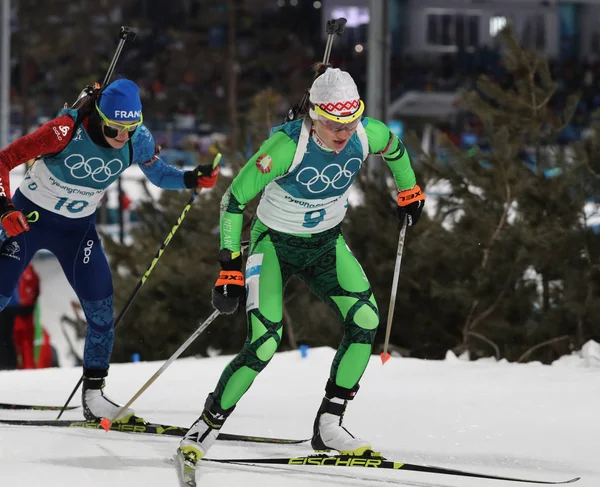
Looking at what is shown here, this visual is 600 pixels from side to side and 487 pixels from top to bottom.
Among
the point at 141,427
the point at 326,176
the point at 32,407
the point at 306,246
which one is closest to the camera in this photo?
the point at 326,176

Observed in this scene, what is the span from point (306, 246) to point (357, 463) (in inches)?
40.6

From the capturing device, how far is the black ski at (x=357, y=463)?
15.1 ft

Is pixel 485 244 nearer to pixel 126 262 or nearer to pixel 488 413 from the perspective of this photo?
pixel 488 413

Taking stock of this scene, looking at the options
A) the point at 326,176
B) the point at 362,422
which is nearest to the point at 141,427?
the point at 362,422

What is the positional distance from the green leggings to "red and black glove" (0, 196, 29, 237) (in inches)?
43.8

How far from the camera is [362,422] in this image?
589cm

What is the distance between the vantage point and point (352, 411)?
6195mm

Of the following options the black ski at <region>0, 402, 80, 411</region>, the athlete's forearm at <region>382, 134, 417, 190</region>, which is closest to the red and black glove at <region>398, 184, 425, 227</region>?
the athlete's forearm at <region>382, 134, 417, 190</region>

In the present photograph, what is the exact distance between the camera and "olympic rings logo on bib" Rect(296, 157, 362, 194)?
4836 millimetres

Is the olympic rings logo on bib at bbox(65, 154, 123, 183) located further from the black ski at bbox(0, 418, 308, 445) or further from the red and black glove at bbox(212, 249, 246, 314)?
the black ski at bbox(0, 418, 308, 445)

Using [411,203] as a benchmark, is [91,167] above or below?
above

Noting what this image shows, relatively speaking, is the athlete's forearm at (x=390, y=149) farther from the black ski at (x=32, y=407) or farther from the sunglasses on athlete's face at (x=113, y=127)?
the black ski at (x=32, y=407)

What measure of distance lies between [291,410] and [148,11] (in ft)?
90.8

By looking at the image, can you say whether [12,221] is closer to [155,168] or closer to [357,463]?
[155,168]
